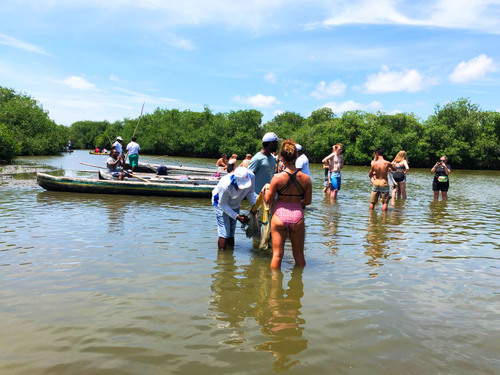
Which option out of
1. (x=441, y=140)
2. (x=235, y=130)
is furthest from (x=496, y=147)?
(x=235, y=130)

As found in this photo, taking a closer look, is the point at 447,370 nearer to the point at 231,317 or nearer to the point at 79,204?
the point at 231,317

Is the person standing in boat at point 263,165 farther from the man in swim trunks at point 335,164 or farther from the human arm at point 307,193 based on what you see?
the man in swim trunks at point 335,164

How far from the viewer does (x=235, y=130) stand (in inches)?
3374

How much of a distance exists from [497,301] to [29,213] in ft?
35.4

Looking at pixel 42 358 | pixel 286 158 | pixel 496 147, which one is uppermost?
pixel 496 147

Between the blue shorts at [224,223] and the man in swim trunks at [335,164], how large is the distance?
7.59 m

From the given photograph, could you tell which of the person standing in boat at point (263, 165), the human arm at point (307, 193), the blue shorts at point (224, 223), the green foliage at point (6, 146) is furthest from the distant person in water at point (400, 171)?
the green foliage at point (6, 146)

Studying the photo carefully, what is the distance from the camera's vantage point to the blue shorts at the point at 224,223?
255 inches

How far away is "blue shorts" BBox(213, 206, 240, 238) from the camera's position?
6.47 meters

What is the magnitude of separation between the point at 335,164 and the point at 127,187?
26.5 ft

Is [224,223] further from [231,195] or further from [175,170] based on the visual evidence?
[175,170]

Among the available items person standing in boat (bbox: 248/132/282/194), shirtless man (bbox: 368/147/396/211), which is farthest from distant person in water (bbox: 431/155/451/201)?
person standing in boat (bbox: 248/132/282/194)

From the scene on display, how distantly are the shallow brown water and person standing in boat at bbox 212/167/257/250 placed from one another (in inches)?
25.7

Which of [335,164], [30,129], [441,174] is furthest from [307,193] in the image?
[30,129]
